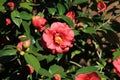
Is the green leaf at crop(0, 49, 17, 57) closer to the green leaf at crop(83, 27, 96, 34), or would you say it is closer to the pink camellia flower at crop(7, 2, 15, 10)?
the pink camellia flower at crop(7, 2, 15, 10)

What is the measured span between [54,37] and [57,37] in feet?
0.05

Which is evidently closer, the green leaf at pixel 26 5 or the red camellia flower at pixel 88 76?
the red camellia flower at pixel 88 76

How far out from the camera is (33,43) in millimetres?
1928

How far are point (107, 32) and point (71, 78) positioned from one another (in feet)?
1.09

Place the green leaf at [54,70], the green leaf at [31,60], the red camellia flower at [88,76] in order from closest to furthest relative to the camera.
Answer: the green leaf at [31,60] → the red camellia flower at [88,76] → the green leaf at [54,70]

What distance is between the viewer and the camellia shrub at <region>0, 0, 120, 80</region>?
5.89 feet

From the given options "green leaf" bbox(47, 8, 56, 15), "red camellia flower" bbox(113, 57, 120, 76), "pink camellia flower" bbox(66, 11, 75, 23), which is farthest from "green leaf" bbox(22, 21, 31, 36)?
"red camellia flower" bbox(113, 57, 120, 76)

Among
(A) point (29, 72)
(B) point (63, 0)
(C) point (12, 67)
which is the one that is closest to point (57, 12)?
(B) point (63, 0)

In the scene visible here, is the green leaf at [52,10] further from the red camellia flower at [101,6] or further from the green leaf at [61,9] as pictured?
the red camellia flower at [101,6]

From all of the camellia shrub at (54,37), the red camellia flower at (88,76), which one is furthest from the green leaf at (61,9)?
the red camellia flower at (88,76)

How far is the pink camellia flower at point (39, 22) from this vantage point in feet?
6.12

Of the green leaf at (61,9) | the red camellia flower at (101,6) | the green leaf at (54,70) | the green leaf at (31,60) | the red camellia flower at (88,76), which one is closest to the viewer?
the green leaf at (31,60)

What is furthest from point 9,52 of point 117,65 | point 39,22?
point 117,65

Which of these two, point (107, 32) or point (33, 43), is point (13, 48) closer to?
point (33, 43)
